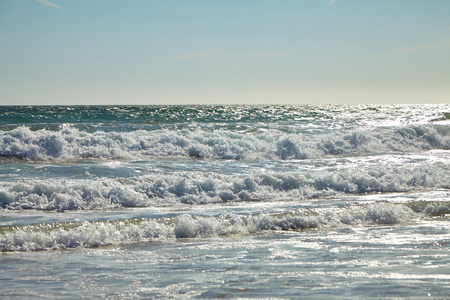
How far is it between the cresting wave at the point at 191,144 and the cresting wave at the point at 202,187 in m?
6.78

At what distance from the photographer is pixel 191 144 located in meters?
19.9

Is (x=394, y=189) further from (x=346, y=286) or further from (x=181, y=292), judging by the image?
(x=181, y=292)

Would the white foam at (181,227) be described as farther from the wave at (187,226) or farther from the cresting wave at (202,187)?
the cresting wave at (202,187)

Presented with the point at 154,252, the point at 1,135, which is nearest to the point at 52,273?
the point at 154,252

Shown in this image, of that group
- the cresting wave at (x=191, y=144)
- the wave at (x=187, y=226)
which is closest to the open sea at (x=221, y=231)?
the wave at (x=187, y=226)

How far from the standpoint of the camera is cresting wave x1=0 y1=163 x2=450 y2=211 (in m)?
9.80

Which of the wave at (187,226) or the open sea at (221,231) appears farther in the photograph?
the wave at (187,226)

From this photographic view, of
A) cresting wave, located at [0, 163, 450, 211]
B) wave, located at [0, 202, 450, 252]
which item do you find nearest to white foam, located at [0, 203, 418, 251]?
wave, located at [0, 202, 450, 252]

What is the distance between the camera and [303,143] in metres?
21.0

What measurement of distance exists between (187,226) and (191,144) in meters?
12.1

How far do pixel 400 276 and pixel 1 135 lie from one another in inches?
684

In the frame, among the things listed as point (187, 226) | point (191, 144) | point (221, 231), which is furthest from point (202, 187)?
point (191, 144)

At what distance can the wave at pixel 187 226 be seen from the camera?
280 inches

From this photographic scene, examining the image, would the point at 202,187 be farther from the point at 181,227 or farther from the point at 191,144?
the point at 191,144
